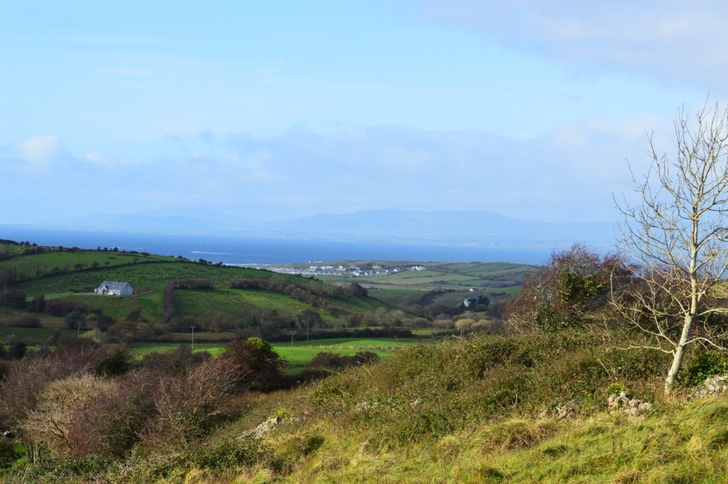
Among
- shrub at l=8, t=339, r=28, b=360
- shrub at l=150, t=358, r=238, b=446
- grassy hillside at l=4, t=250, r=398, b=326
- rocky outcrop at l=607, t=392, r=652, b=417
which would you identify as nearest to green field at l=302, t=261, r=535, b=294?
grassy hillside at l=4, t=250, r=398, b=326

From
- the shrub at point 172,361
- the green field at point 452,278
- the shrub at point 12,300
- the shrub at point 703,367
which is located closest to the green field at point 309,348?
the shrub at point 172,361

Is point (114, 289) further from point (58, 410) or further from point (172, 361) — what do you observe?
point (58, 410)

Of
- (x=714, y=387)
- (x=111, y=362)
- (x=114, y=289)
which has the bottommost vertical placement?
(x=111, y=362)

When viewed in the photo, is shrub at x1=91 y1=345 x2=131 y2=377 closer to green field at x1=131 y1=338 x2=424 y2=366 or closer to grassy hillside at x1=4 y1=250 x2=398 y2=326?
green field at x1=131 y1=338 x2=424 y2=366

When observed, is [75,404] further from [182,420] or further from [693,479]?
[693,479]

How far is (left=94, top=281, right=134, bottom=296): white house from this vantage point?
8281cm

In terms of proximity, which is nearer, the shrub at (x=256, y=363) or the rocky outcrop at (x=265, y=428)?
the rocky outcrop at (x=265, y=428)

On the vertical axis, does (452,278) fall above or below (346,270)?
below

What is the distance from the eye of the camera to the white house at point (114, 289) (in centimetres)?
8281

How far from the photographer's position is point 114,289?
274ft

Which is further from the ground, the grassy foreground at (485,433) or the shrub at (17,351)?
the grassy foreground at (485,433)

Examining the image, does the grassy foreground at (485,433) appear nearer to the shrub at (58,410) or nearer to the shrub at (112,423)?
the shrub at (112,423)

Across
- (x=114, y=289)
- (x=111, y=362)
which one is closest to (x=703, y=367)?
(x=111, y=362)

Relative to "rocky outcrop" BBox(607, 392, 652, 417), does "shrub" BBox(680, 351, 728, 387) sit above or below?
above
